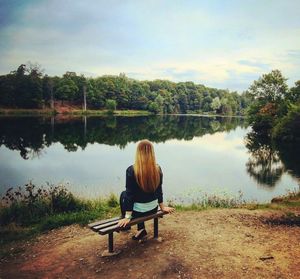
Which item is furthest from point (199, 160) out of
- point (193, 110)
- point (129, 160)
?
point (193, 110)

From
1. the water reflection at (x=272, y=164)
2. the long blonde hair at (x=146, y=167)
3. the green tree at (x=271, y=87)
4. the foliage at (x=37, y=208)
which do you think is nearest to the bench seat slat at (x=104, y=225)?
the long blonde hair at (x=146, y=167)

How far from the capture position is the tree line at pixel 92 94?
74375mm

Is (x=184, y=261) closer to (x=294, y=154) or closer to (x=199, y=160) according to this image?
(x=199, y=160)

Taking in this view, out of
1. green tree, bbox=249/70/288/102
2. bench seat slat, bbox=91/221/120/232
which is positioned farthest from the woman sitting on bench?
green tree, bbox=249/70/288/102

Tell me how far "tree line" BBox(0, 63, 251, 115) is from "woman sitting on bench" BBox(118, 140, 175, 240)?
5139 centimetres

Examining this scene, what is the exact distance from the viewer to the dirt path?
5.55 meters

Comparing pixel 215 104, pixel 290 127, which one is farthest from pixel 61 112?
pixel 215 104

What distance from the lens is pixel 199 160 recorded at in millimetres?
26484

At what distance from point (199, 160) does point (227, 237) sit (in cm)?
1946

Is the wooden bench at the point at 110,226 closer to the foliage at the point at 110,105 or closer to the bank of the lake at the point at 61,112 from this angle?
the bank of the lake at the point at 61,112

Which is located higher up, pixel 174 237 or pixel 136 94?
pixel 136 94

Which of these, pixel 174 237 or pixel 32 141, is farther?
pixel 32 141

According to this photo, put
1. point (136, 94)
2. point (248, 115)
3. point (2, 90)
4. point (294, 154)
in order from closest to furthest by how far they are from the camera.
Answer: point (294, 154) → point (248, 115) → point (2, 90) → point (136, 94)

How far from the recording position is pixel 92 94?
94125mm
